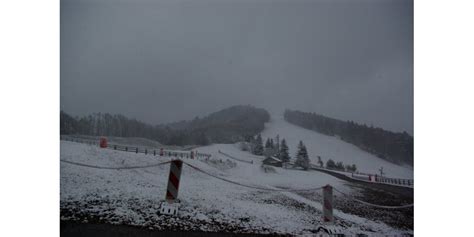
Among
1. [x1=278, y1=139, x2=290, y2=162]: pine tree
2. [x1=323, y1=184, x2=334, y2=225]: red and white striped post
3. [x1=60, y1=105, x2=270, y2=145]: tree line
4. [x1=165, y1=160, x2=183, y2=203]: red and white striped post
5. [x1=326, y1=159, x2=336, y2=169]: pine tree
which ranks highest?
[x1=60, y1=105, x2=270, y2=145]: tree line

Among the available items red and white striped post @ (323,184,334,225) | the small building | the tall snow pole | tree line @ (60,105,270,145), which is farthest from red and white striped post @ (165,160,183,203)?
red and white striped post @ (323,184,334,225)

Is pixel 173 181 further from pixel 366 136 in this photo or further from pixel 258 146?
pixel 366 136

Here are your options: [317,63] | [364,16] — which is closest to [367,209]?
[317,63]

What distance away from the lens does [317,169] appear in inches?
A: 152

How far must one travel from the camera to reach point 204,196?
3.78 metres

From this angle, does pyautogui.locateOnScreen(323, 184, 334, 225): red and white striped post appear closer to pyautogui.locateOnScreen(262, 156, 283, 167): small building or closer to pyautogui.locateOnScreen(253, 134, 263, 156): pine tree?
pyautogui.locateOnScreen(262, 156, 283, 167): small building

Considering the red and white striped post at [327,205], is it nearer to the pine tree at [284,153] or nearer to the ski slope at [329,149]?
the ski slope at [329,149]

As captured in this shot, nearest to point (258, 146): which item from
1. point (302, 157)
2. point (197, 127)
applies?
point (302, 157)

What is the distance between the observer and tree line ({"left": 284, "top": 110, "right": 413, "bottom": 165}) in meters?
3.83

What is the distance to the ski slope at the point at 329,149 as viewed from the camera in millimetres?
3783

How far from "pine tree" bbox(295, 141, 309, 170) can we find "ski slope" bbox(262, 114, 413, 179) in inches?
1.9

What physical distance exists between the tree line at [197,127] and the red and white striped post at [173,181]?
29cm

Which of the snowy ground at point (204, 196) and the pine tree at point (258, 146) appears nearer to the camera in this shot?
the snowy ground at point (204, 196)

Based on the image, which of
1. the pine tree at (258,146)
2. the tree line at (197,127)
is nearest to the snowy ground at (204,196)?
the pine tree at (258,146)
